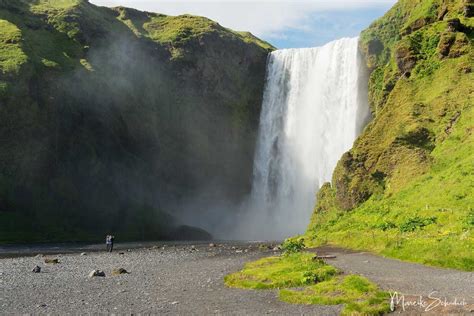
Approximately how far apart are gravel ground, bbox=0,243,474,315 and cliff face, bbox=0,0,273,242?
162ft

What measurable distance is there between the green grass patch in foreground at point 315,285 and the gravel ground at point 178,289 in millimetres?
712

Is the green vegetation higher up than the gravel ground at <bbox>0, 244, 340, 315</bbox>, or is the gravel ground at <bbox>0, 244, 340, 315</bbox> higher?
the green vegetation

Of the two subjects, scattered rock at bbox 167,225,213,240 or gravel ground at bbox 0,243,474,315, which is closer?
gravel ground at bbox 0,243,474,315

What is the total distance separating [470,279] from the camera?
21766 millimetres

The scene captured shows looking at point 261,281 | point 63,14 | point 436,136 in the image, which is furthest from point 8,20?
point 261,281

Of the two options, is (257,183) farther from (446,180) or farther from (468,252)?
(468,252)

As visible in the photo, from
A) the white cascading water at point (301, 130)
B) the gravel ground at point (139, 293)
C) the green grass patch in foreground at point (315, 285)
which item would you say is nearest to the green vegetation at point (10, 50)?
the white cascading water at point (301, 130)

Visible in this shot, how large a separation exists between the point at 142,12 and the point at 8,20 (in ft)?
123

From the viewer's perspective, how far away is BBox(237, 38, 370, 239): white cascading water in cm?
8662

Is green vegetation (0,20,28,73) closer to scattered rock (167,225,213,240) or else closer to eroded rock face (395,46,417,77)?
scattered rock (167,225,213,240)
